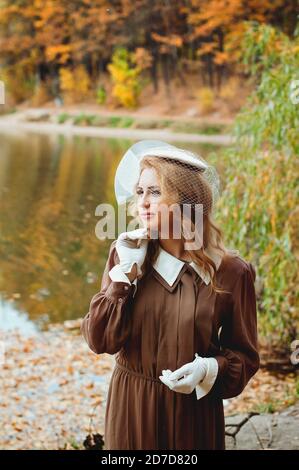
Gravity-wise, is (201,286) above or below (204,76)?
below

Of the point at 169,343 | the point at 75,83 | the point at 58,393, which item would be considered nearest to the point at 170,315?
the point at 169,343

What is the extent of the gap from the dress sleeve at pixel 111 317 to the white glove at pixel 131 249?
0.16ft

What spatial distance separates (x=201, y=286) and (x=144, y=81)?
1210 inches

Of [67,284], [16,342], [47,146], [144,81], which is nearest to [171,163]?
[16,342]

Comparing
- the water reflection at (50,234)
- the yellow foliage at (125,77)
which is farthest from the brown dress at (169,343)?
the yellow foliage at (125,77)

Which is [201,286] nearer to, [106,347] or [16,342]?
[106,347]

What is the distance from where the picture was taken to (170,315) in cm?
169

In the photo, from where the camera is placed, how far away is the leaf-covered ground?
439cm

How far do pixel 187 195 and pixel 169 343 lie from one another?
1.33 ft

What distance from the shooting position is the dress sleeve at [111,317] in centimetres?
165

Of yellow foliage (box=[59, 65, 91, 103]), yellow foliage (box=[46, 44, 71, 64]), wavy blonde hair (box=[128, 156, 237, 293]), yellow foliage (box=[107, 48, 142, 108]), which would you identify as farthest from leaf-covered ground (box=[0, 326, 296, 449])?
yellow foliage (box=[46, 44, 71, 64])

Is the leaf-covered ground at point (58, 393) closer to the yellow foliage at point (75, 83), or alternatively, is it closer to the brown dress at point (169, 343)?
the brown dress at point (169, 343)

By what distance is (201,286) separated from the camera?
170cm

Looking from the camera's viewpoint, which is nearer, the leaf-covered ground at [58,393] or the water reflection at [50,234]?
the leaf-covered ground at [58,393]
